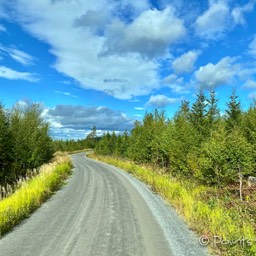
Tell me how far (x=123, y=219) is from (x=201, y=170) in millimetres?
8594

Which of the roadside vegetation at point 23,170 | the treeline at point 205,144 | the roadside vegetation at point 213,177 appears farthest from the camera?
the treeline at point 205,144

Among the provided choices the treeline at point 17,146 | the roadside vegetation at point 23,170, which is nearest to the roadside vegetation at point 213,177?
the roadside vegetation at point 23,170

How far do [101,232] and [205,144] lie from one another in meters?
10.3

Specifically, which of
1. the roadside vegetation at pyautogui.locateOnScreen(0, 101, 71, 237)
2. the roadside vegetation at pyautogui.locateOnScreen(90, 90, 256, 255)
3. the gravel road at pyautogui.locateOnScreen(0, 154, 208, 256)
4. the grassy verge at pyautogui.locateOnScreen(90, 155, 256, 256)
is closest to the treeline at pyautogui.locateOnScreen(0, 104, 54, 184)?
the roadside vegetation at pyautogui.locateOnScreen(0, 101, 71, 237)

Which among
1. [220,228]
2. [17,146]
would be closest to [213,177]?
[220,228]

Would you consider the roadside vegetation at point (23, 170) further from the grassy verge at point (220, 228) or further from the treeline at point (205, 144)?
the treeline at point (205, 144)

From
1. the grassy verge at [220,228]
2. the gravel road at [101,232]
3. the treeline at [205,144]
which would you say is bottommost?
the gravel road at [101,232]

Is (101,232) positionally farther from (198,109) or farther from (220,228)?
(198,109)

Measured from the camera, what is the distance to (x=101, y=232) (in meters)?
8.59

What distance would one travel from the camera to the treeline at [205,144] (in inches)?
613

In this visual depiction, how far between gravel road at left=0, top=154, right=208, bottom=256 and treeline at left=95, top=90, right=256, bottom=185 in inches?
172

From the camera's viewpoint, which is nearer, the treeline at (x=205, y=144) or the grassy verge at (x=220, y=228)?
the grassy verge at (x=220, y=228)

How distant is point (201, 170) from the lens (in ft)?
58.3

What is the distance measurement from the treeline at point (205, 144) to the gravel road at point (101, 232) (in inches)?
172
